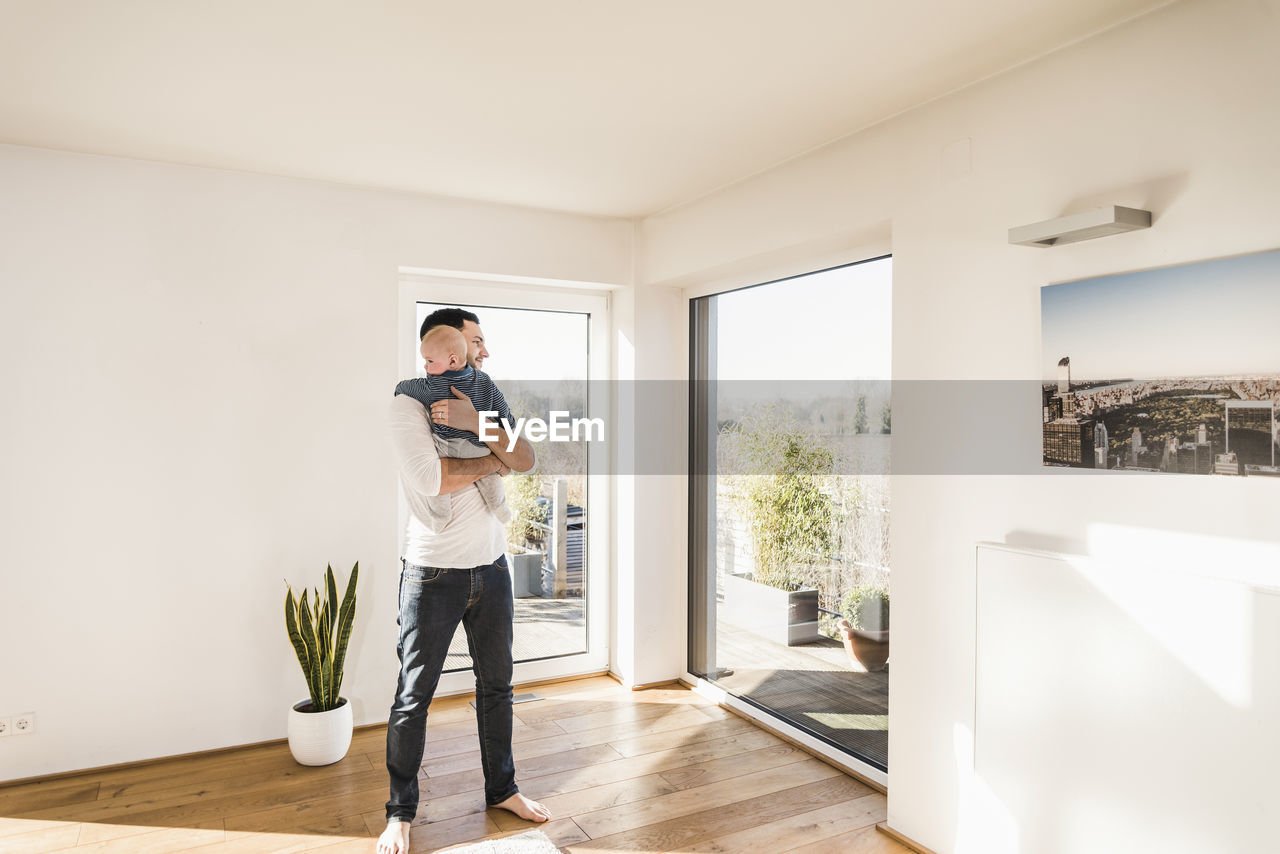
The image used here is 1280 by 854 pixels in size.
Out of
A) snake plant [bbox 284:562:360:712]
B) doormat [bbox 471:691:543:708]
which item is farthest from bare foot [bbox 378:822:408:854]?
doormat [bbox 471:691:543:708]

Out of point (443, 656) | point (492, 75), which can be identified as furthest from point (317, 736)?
point (492, 75)

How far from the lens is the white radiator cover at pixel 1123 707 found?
5.61 ft

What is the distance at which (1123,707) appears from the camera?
6.35 feet

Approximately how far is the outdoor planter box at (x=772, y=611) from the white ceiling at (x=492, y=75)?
183 cm

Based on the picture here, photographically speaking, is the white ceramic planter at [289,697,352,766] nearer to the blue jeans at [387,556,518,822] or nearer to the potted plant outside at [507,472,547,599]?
the blue jeans at [387,556,518,822]

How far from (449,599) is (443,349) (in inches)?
32.5

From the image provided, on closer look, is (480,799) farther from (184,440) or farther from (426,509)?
(184,440)

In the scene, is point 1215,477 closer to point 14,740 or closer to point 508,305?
point 508,305

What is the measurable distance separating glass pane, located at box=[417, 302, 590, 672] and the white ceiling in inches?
40.5

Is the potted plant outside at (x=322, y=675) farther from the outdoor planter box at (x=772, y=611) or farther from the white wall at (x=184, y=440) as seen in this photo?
the outdoor planter box at (x=772, y=611)

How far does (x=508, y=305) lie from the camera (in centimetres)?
406

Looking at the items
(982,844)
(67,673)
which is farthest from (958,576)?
(67,673)

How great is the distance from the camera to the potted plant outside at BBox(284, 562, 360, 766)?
3119mm

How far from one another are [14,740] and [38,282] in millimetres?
1706
